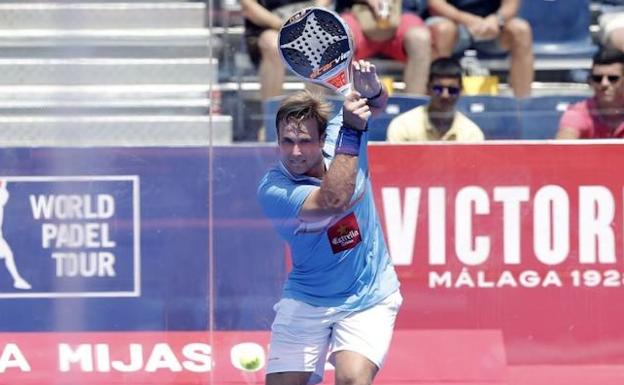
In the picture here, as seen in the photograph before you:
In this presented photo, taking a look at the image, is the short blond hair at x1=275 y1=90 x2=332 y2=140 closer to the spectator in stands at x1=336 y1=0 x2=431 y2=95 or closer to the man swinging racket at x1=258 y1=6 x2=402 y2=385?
the man swinging racket at x1=258 y1=6 x2=402 y2=385

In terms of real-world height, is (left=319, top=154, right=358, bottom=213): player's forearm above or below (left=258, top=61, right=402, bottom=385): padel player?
above

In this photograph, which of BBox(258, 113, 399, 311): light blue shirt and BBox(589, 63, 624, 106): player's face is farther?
BBox(589, 63, 624, 106): player's face

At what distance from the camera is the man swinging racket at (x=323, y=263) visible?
444 centimetres

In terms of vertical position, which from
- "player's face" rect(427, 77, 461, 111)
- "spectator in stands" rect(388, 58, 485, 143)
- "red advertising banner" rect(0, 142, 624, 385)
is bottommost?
"red advertising banner" rect(0, 142, 624, 385)

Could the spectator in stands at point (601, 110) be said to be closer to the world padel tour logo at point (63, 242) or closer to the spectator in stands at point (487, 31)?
the spectator in stands at point (487, 31)

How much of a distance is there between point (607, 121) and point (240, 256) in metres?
1.88

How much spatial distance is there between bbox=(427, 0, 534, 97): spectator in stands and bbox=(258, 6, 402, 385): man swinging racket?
2.41 metres

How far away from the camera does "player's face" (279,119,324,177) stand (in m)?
4.39

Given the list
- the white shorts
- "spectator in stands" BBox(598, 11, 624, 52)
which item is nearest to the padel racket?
the white shorts

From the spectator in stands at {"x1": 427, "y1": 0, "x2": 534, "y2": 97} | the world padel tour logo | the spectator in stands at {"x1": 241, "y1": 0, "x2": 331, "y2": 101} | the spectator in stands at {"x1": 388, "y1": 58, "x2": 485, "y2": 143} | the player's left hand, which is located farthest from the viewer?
the spectator in stands at {"x1": 427, "y1": 0, "x2": 534, "y2": 97}

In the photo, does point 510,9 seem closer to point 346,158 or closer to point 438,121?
point 438,121

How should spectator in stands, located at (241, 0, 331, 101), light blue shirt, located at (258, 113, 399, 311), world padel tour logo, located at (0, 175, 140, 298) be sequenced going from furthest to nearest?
spectator in stands, located at (241, 0, 331, 101) → world padel tour logo, located at (0, 175, 140, 298) → light blue shirt, located at (258, 113, 399, 311)

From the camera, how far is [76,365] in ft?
20.2

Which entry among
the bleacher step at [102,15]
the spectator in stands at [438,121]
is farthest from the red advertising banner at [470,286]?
the bleacher step at [102,15]
